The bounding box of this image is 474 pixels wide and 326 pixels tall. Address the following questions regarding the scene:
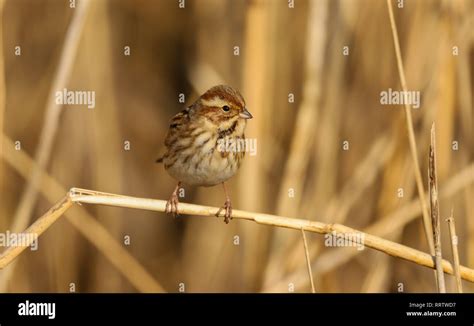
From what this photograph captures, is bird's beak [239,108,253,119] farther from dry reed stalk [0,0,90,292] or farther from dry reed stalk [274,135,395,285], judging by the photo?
dry reed stalk [0,0,90,292]

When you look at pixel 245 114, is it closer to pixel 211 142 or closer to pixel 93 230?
pixel 211 142

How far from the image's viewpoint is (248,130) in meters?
4.79

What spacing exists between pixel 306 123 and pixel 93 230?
57.1 inches

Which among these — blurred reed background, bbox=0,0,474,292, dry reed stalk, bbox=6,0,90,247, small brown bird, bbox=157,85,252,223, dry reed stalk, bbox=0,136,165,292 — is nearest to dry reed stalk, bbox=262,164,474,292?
blurred reed background, bbox=0,0,474,292

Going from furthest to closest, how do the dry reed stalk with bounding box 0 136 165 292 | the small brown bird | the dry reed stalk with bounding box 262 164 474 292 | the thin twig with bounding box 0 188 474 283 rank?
the dry reed stalk with bounding box 0 136 165 292
the dry reed stalk with bounding box 262 164 474 292
the small brown bird
the thin twig with bounding box 0 188 474 283

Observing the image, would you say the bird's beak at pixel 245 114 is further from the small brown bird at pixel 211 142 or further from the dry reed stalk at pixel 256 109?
the dry reed stalk at pixel 256 109

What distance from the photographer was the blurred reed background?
15.0 feet

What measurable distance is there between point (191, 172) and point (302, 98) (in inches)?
42.0

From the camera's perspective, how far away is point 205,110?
4270 millimetres

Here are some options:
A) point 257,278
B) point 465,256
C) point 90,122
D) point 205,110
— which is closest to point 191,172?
point 205,110

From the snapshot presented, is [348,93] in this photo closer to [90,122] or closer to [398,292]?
[398,292]

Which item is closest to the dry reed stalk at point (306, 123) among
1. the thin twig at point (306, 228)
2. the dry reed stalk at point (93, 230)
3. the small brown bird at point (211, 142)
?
the small brown bird at point (211, 142)

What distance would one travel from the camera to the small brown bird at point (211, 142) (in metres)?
4.11

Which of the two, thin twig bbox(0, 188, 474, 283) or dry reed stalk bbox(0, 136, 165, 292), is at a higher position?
dry reed stalk bbox(0, 136, 165, 292)
